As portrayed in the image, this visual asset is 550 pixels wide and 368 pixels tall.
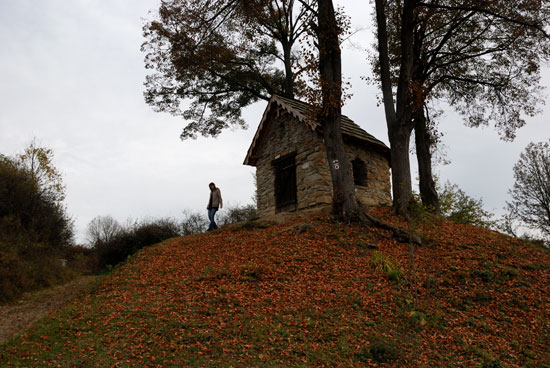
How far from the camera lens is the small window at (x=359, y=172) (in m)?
16.1

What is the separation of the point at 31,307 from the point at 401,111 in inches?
510

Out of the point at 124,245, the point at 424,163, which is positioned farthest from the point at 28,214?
the point at 424,163

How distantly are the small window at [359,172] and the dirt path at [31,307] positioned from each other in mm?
11040

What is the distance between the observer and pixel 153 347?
5707 millimetres

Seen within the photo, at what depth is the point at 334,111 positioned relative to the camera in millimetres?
12508

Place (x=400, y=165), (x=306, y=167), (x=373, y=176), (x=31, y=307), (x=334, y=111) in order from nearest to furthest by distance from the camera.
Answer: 1. (x=31, y=307)
2. (x=334, y=111)
3. (x=400, y=165)
4. (x=306, y=167)
5. (x=373, y=176)

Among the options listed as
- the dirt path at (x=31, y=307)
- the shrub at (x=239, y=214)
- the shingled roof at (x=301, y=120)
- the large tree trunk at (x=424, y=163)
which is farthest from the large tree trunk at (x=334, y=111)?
the shrub at (x=239, y=214)

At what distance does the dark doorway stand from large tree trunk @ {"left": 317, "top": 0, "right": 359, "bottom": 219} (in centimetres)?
345

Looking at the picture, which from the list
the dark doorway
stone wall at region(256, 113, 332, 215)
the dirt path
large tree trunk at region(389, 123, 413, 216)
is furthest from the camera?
the dark doorway

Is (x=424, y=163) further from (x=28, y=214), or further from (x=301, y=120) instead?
(x=28, y=214)

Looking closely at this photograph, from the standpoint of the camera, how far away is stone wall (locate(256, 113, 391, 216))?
47.9 feet

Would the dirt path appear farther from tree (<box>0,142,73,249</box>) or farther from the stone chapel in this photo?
the stone chapel

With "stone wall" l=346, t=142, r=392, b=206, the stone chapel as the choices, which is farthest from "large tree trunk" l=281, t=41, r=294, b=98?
"stone wall" l=346, t=142, r=392, b=206

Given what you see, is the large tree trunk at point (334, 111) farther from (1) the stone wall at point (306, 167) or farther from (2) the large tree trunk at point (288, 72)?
(2) the large tree trunk at point (288, 72)
